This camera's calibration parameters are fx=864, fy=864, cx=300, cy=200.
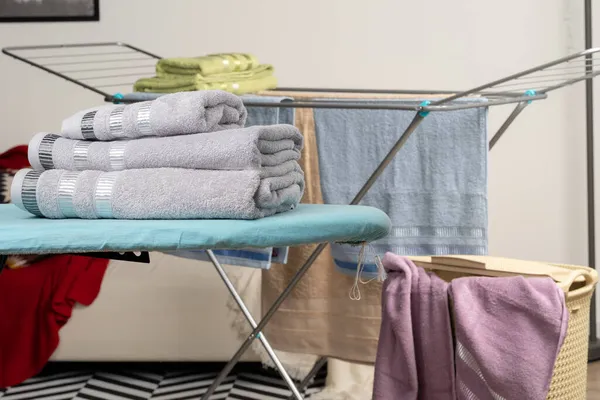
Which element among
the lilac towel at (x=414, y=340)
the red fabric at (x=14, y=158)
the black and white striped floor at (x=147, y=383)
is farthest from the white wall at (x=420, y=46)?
the lilac towel at (x=414, y=340)

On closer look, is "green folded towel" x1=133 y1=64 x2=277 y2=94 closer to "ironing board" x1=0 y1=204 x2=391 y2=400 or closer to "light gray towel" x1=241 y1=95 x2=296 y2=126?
"light gray towel" x1=241 y1=95 x2=296 y2=126

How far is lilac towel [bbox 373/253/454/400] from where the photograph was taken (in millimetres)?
1615

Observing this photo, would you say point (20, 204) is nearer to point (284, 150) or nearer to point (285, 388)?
point (284, 150)

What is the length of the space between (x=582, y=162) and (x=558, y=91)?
301 millimetres

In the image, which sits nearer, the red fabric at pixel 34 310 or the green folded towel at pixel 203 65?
the green folded towel at pixel 203 65

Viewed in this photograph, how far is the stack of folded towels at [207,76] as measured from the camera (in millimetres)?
1937

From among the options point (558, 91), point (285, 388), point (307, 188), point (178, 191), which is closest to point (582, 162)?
point (558, 91)

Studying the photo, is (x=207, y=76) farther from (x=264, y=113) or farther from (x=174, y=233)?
(x=174, y=233)

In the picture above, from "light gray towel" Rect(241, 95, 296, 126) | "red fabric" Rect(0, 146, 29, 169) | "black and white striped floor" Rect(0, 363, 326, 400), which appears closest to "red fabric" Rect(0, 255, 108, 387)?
"black and white striped floor" Rect(0, 363, 326, 400)

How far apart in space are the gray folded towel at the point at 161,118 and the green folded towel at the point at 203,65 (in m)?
0.73

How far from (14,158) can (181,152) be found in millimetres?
2372

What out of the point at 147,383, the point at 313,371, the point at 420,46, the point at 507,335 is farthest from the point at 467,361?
the point at 420,46

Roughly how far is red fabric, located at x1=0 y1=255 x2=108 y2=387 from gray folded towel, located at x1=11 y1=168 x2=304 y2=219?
169 cm

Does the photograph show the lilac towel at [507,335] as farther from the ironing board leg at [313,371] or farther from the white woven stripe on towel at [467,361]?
the ironing board leg at [313,371]
